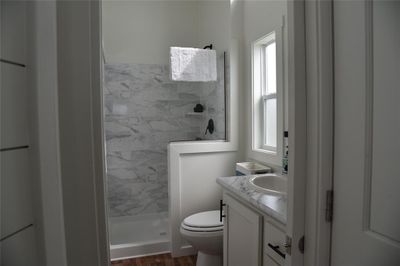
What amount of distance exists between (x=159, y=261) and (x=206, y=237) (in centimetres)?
75

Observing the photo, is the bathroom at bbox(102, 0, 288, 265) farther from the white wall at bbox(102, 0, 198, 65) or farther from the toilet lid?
the toilet lid

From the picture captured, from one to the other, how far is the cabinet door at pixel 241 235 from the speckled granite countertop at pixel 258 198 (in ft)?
0.22

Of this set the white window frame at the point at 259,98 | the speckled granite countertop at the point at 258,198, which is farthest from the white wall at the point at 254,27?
the speckled granite countertop at the point at 258,198

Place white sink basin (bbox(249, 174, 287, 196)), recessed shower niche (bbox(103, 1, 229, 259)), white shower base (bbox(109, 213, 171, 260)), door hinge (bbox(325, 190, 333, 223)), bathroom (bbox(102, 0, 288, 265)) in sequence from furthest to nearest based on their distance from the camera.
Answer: recessed shower niche (bbox(103, 1, 229, 259)) < bathroom (bbox(102, 0, 288, 265)) < white shower base (bbox(109, 213, 171, 260)) < white sink basin (bbox(249, 174, 287, 196)) < door hinge (bbox(325, 190, 333, 223))

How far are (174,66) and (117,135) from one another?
1245 millimetres

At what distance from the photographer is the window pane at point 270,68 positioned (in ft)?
7.23

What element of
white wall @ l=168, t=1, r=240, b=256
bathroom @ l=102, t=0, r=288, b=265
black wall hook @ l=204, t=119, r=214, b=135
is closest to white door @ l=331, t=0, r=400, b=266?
white wall @ l=168, t=1, r=240, b=256

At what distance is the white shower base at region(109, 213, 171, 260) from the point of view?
2506 millimetres

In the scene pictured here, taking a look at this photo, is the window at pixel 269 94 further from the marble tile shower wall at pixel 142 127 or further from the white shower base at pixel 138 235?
the white shower base at pixel 138 235

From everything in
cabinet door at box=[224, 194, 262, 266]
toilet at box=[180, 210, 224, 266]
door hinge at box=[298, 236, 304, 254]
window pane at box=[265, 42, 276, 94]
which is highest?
window pane at box=[265, 42, 276, 94]

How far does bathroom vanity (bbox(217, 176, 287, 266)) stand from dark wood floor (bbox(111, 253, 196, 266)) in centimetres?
78

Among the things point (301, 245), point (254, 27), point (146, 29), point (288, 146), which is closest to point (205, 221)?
point (301, 245)

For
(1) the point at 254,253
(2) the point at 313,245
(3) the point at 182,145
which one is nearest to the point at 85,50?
(2) the point at 313,245

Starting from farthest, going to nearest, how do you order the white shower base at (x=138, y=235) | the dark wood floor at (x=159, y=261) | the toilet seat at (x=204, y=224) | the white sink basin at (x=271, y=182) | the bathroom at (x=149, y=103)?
1. the bathroom at (x=149, y=103)
2. the white shower base at (x=138, y=235)
3. the dark wood floor at (x=159, y=261)
4. the toilet seat at (x=204, y=224)
5. the white sink basin at (x=271, y=182)
